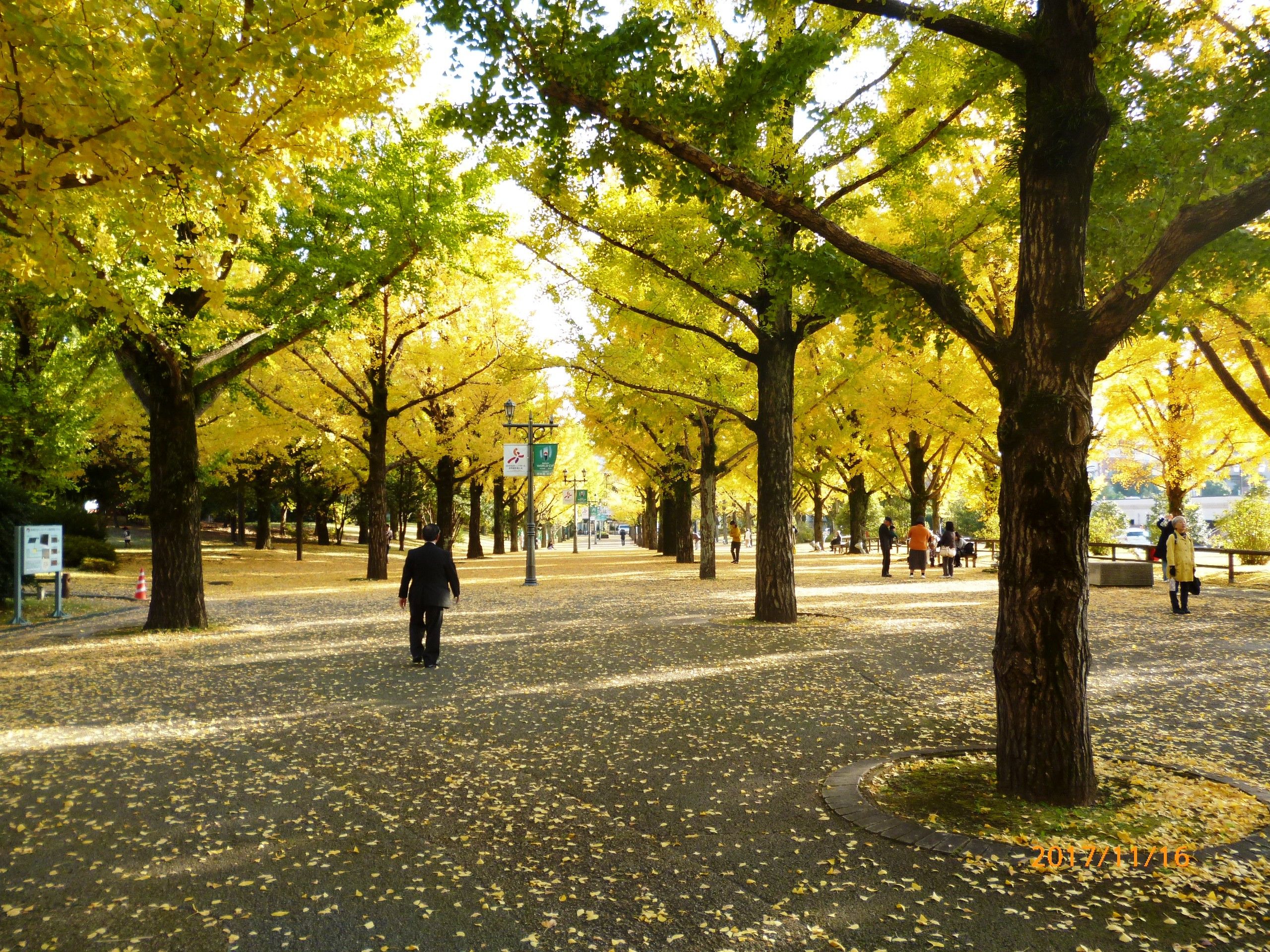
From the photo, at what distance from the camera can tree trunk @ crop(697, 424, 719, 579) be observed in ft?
77.3

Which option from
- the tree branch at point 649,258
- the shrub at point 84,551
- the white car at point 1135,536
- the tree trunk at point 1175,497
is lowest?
the white car at point 1135,536

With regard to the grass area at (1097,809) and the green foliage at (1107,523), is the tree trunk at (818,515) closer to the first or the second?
the green foliage at (1107,523)

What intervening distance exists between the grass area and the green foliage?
36.7m

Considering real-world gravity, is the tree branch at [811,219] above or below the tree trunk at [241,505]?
above

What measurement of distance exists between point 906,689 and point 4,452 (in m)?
18.7

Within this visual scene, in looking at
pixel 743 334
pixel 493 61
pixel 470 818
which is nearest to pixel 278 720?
pixel 470 818

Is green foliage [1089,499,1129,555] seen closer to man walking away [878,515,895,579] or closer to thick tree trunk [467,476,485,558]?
man walking away [878,515,895,579]

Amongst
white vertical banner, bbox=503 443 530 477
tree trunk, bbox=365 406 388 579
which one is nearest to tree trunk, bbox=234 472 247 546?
tree trunk, bbox=365 406 388 579

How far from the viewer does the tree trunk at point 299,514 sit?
31.8 meters

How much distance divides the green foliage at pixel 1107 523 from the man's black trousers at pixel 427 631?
1409 inches

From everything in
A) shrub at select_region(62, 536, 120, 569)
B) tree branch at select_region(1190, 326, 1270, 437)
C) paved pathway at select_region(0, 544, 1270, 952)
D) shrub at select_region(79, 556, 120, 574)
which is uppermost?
tree branch at select_region(1190, 326, 1270, 437)

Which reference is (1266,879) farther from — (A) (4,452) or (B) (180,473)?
(A) (4,452)

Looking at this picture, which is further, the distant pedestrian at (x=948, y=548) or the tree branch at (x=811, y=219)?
the distant pedestrian at (x=948, y=548)
